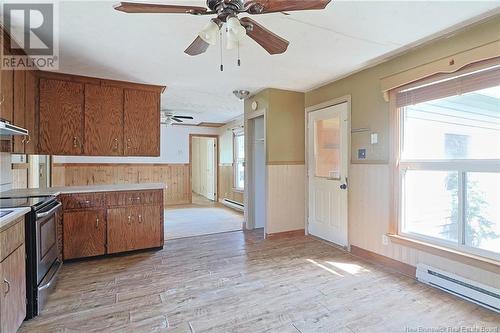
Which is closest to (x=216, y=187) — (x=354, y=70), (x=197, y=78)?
(x=197, y=78)

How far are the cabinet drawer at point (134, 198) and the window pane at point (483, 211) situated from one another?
3.41 meters

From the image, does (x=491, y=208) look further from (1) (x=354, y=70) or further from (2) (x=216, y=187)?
(2) (x=216, y=187)

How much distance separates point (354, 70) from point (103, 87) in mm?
3295

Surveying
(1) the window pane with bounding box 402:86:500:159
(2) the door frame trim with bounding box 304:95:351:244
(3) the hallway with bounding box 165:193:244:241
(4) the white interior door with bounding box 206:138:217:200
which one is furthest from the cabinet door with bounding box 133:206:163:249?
(4) the white interior door with bounding box 206:138:217:200

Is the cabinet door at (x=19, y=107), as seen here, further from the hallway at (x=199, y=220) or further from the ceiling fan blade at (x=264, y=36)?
the ceiling fan blade at (x=264, y=36)

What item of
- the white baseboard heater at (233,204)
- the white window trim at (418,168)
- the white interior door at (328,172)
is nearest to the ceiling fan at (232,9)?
the white window trim at (418,168)

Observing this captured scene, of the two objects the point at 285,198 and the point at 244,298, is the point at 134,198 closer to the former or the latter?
the point at 244,298

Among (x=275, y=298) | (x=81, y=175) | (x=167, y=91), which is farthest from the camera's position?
(x=81, y=175)

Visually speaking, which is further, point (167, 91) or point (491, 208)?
point (167, 91)

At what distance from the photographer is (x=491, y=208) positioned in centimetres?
231

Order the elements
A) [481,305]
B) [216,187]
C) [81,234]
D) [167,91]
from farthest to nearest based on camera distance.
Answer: [216,187] < [167,91] < [81,234] < [481,305]

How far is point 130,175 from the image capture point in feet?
22.0

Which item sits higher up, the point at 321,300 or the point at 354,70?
the point at 354,70

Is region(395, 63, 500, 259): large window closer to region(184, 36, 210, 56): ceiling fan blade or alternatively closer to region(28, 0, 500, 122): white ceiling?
region(28, 0, 500, 122): white ceiling
